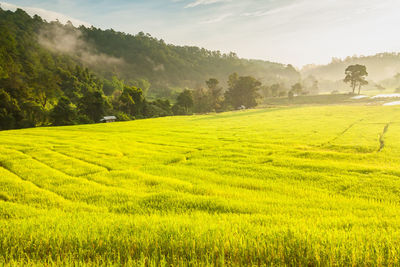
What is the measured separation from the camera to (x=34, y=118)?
5506 centimetres

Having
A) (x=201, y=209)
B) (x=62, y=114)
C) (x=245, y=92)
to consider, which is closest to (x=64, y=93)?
(x=62, y=114)

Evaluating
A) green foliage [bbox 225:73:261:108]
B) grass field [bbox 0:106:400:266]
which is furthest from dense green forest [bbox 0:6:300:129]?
grass field [bbox 0:106:400:266]

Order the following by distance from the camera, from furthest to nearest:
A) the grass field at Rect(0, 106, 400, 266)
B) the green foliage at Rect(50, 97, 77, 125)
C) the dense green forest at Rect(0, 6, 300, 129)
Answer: the dense green forest at Rect(0, 6, 300, 129) < the green foliage at Rect(50, 97, 77, 125) < the grass field at Rect(0, 106, 400, 266)

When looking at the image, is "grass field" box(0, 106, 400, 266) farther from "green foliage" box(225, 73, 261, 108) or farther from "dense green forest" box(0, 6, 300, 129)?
"green foliage" box(225, 73, 261, 108)

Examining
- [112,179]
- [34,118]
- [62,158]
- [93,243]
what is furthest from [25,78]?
[93,243]

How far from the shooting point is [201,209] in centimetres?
618

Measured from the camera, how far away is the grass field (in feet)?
11.7

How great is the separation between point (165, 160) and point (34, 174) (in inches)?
239

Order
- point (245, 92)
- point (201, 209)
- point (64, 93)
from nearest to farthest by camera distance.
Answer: point (201, 209) < point (64, 93) < point (245, 92)

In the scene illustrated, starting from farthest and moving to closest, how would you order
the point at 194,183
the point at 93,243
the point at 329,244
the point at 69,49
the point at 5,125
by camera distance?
the point at 69,49
the point at 5,125
the point at 194,183
the point at 93,243
the point at 329,244

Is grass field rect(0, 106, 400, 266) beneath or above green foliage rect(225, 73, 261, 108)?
beneath

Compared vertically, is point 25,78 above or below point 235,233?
above

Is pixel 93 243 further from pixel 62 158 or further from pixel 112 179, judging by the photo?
pixel 62 158

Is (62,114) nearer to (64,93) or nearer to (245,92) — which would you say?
(64,93)
